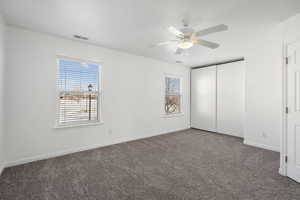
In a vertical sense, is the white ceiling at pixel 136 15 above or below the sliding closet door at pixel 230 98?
above

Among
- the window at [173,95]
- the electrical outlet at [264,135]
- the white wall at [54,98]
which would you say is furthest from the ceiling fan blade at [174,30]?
the electrical outlet at [264,135]

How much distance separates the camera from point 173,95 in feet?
18.7

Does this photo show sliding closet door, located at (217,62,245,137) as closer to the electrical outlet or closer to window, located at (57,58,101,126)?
the electrical outlet

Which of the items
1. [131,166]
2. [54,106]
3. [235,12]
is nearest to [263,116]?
[235,12]

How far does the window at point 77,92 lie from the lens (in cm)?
330

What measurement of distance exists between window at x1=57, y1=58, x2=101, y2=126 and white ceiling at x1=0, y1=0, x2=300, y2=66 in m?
0.75

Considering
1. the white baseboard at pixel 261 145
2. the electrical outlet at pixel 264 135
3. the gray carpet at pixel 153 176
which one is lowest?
the gray carpet at pixel 153 176

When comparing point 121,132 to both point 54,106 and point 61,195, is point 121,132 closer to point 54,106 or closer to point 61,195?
point 54,106

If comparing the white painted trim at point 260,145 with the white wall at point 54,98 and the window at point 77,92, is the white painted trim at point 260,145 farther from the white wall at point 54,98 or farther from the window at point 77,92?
the window at point 77,92

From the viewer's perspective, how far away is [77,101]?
353 cm

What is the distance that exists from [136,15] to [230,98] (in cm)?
415

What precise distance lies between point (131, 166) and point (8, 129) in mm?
2387

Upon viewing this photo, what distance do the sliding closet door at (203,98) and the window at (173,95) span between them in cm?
67

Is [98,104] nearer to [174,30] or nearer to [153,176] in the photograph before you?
[153,176]
